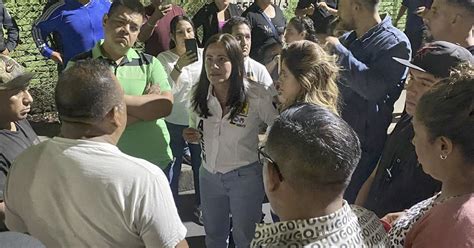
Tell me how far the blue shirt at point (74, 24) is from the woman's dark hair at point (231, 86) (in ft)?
5.92

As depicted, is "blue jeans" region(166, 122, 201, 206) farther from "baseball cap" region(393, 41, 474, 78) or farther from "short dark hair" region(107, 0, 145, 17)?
"baseball cap" region(393, 41, 474, 78)

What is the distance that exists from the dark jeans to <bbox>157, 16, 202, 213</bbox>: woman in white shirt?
1183 millimetres

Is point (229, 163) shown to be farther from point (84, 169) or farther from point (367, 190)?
point (84, 169)

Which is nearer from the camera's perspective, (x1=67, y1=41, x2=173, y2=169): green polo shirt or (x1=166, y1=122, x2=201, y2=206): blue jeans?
(x1=67, y1=41, x2=173, y2=169): green polo shirt

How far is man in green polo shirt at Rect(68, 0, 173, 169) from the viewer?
317 cm

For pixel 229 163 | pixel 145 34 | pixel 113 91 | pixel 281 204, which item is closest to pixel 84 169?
pixel 113 91

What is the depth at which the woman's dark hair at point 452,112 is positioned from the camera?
68.3 inches

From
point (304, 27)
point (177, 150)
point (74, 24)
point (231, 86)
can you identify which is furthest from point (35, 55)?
point (231, 86)

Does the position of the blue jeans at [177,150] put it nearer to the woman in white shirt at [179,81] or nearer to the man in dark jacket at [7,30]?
the woman in white shirt at [179,81]

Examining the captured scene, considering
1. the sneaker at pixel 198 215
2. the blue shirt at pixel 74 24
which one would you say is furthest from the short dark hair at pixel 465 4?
the blue shirt at pixel 74 24

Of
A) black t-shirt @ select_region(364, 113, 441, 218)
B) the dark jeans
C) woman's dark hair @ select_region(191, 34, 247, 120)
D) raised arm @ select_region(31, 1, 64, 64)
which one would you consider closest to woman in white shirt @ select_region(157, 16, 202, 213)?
woman's dark hair @ select_region(191, 34, 247, 120)

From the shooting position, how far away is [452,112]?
5.80ft

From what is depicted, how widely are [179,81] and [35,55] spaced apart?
3.57m

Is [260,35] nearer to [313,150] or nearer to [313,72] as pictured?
[313,72]
